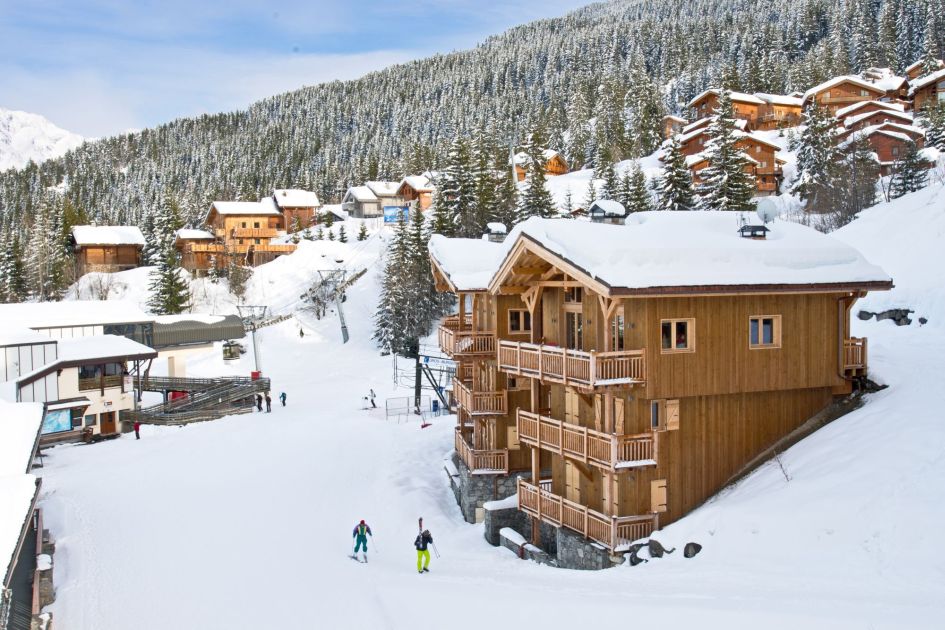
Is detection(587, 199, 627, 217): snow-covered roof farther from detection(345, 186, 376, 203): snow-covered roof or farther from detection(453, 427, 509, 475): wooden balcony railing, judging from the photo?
detection(345, 186, 376, 203): snow-covered roof

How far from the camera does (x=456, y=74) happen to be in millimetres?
184500

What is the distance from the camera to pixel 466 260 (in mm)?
27391

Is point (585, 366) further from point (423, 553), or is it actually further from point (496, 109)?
point (496, 109)

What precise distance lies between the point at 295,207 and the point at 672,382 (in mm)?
92307

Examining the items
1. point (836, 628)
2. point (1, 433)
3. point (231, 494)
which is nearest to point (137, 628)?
point (1, 433)

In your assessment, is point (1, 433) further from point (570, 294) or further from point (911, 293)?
point (911, 293)

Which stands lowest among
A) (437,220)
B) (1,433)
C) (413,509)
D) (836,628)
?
(413,509)

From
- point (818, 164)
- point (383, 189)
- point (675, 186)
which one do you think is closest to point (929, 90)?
point (818, 164)

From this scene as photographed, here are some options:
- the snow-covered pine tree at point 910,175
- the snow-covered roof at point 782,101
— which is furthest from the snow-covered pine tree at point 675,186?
the snow-covered roof at point 782,101

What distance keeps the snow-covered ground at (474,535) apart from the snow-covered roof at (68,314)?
16737 millimetres

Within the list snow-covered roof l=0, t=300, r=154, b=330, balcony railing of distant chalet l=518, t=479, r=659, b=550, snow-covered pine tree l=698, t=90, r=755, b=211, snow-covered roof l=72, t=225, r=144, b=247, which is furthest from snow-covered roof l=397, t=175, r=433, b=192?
balcony railing of distant chalet l=518, t=479, r=659, b=550

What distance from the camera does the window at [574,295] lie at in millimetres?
21375

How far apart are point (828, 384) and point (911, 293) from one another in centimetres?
Result: 1035

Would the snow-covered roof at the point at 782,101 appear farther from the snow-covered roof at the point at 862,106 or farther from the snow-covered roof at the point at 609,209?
the snow-covered roof at the point at 609,209
